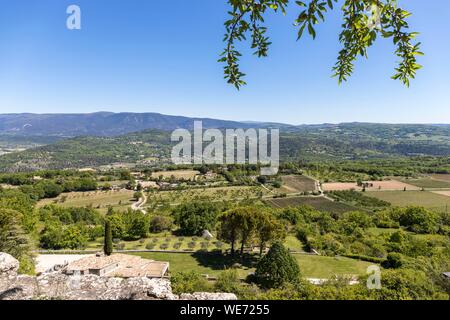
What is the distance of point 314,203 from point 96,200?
50.1m

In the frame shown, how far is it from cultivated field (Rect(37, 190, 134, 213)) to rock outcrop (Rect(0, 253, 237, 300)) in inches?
2265

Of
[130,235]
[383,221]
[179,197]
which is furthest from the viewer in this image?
[179,197]

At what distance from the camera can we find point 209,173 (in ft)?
338

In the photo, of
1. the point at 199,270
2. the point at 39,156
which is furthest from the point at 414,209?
the point at 39,156

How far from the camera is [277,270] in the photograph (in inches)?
887

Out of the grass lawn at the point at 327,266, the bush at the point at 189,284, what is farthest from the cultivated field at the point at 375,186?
the bush at the point at 189,284

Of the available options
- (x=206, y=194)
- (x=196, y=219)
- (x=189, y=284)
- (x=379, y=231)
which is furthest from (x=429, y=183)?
(x=189, y=284)

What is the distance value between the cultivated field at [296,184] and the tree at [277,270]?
2161 inches

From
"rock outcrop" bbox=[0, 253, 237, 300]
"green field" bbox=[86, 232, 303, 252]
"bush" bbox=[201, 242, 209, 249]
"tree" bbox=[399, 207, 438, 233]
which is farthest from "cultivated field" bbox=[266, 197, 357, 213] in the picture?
"rock outcrop" bbox=[0, 253, 237, 300]

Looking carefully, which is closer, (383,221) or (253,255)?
(253,255)

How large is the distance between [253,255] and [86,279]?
92.9 feet

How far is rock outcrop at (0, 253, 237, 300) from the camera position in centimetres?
522
